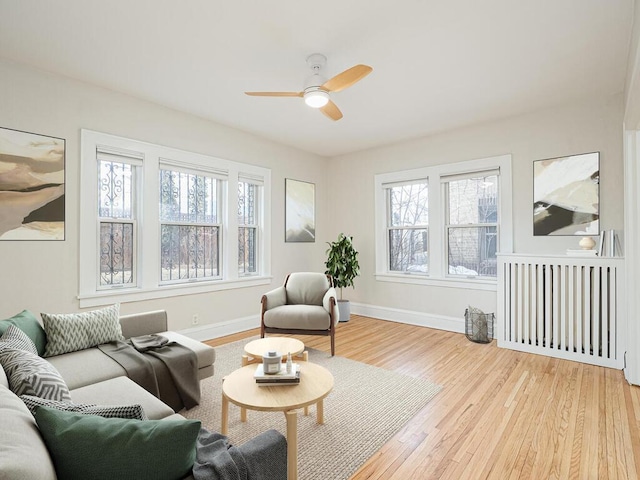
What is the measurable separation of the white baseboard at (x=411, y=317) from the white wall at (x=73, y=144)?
1.80 m

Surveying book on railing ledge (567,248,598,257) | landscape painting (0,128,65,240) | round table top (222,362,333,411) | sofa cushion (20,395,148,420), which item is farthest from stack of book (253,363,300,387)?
book on railing ledge (567,248,598,257)

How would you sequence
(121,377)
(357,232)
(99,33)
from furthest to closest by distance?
(357,232) < (99,33) < (121,377)

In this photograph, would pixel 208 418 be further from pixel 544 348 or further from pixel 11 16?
pixel 544 348

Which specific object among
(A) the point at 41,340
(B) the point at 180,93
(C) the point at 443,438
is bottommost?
(C) the point at 443,438

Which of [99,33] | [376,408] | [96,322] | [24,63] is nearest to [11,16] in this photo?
[99,33]

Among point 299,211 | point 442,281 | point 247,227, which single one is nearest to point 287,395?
point 247,227

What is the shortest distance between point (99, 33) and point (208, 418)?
2.90 meters

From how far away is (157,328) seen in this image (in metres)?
3.02

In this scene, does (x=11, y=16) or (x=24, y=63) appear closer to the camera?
(x=11, y=16)

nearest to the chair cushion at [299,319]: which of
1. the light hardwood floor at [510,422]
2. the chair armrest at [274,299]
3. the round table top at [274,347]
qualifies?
the chair armrest at [274,299]

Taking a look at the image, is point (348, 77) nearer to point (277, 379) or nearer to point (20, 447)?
point (277, 379)

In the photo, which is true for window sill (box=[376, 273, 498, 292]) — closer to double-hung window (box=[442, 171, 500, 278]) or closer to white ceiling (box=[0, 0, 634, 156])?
double-hung window (box=[442, 171, 500, 278])

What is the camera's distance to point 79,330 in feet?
8.19

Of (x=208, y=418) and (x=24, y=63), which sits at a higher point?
(x=24, y=63)
